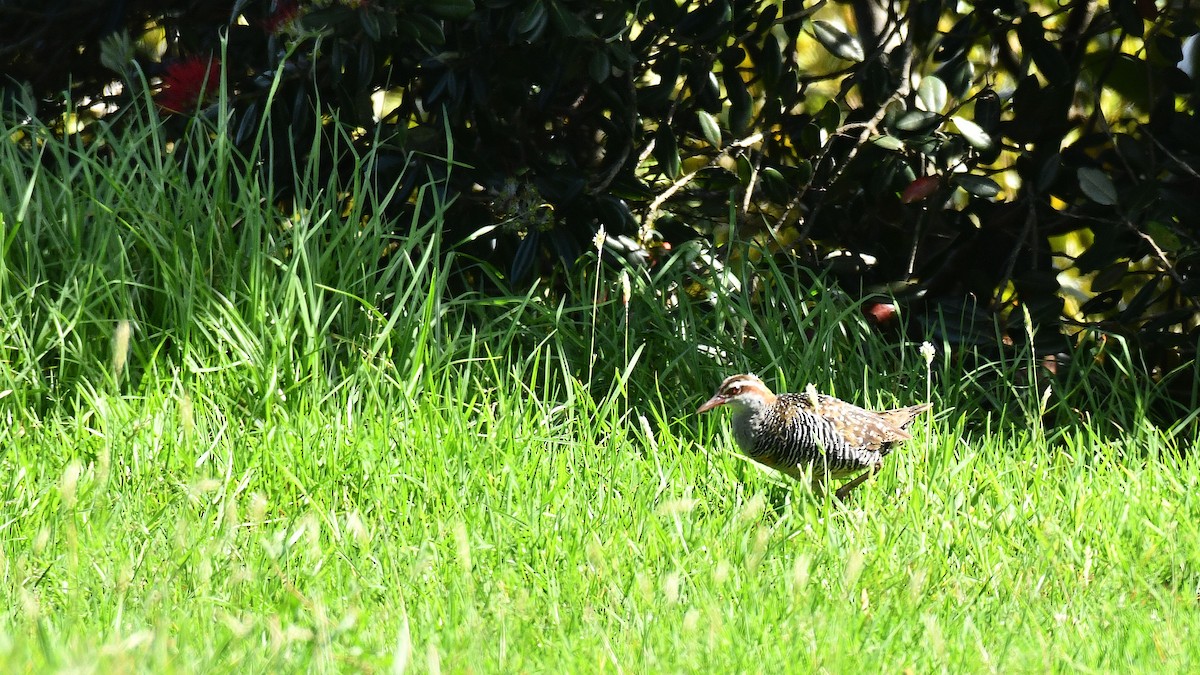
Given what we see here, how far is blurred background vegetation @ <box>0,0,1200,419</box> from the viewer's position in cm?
427

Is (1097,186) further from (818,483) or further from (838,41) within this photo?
(818,483)

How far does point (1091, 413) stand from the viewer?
14.7 feet

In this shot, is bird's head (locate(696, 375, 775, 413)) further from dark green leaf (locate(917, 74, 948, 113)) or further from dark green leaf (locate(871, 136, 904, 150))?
dark green leaf (locate(917, 74, 948, 113))

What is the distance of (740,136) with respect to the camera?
4711 mm

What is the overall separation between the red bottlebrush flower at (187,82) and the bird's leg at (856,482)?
228 centimetres

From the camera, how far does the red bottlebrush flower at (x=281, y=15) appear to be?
4.07 meters

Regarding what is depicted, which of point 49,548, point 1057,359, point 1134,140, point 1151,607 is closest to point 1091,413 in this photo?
point 1057,359

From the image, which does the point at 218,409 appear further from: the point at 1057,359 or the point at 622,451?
the point at 1057,359

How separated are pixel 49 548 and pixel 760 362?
234 centimetres

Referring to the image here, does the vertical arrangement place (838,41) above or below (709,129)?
above

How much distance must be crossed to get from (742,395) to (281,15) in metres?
1.86

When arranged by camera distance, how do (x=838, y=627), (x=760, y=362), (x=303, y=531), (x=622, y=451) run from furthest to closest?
(x=760, y=362) < (x=622, y=451) < (x=303, y=531) < (x=838, y=627)

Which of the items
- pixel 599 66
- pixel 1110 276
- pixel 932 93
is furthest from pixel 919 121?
pixel 599 66

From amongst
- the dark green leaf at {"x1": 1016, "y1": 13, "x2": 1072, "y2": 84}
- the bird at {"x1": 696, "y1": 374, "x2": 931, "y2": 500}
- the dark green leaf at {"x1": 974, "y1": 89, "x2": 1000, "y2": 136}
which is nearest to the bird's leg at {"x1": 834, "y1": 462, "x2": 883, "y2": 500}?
the bird at {"x1": 696, "y1": 374, "x2": 931, "y2": 500}
